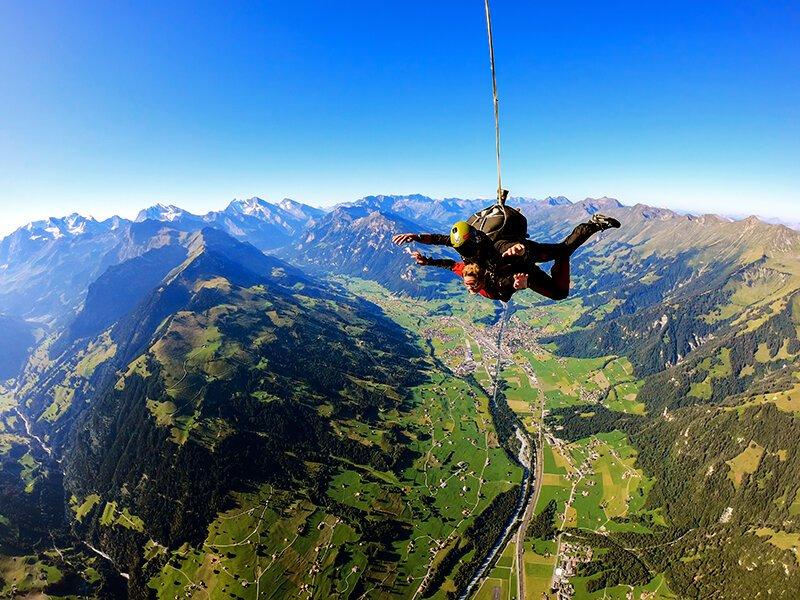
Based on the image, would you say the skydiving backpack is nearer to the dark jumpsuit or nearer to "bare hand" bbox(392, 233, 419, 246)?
the dark jumpsuit

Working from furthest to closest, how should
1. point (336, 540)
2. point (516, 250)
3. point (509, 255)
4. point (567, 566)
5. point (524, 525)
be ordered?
point (524, 525) → point (336, 540) → point (567, 566) → point (509, 255) → point (516, 250)

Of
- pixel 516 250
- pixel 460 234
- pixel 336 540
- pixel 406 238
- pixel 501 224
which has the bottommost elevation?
pixel 336 540

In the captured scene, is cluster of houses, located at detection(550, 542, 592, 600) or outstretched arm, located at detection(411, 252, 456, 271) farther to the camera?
cluster of houses, located at detection(550, 542, 592, 600)

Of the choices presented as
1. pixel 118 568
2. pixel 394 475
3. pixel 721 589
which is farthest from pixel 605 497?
pixel 118 568

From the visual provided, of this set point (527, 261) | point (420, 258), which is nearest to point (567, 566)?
point (420, 258)

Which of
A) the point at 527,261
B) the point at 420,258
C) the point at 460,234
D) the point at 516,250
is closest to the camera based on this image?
the point at 516,250

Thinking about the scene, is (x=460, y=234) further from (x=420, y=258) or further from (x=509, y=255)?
(x=420, y=258)

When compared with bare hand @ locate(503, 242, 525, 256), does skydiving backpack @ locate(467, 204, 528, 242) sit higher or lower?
higher

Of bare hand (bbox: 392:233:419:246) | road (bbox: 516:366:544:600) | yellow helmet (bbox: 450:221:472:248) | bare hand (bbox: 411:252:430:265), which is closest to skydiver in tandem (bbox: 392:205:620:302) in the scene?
yellow helmet (bbox: 450:221:472:248)
